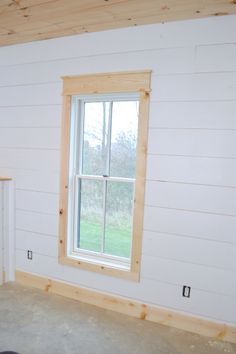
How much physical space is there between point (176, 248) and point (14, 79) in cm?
238

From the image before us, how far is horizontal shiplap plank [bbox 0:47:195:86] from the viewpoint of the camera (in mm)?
2178

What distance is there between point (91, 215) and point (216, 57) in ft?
5.98

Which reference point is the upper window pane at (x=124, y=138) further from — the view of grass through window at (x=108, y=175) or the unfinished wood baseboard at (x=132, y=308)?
the unfinished wood baseboard at (x=132, y=308)

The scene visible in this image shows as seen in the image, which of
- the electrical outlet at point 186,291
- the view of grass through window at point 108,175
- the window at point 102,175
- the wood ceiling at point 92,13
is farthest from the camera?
the view of grass through window at point 108,175

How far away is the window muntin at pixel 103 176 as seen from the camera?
254 cm

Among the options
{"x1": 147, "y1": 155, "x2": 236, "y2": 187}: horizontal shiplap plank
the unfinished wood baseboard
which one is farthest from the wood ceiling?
the unfinished wood baseboard

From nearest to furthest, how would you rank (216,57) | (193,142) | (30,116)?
(216,57), (193,142), (30,116)

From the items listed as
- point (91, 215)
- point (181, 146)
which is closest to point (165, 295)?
point (91, 215)

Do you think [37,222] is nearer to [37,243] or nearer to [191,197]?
[37,243]

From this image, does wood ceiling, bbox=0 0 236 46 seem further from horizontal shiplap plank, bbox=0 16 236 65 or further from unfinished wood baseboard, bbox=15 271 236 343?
unfinished wood baseboard, bbox=15 271 236 343

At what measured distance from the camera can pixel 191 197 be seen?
7.22 feet

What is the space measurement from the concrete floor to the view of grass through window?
60 centimetres

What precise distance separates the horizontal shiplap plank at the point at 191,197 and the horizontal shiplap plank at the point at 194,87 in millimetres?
721

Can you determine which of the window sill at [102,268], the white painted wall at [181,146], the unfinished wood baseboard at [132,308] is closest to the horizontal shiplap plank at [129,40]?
the white painted wall at [181,146]
